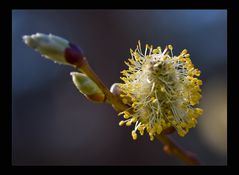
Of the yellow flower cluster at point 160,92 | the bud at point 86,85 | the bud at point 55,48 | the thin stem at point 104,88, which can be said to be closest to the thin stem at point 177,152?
the yellow flower cluster at point 160,92

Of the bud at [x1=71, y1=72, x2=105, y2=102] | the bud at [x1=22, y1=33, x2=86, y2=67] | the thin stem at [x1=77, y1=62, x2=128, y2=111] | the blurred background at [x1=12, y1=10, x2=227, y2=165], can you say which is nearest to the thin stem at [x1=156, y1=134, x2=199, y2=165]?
the thin stem at [x1=77, y1=62, x2=128, y2=111]

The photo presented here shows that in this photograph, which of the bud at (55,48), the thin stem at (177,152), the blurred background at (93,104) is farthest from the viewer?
the blurred background at (93,104)

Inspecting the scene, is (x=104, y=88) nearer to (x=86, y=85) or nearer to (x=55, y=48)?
(x=86, y=85)

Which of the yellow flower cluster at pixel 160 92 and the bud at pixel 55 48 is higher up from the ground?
the bud at pixel 55 48

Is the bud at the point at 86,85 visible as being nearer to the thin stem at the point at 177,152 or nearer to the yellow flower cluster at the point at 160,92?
the yellow flower cluster at the point at 160,92

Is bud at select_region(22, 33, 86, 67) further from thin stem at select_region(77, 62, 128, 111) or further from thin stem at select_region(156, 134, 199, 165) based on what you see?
thin stem at select_region(156, 134, 199, 165)

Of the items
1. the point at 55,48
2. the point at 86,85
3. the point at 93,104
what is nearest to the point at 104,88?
the point at 86,85
